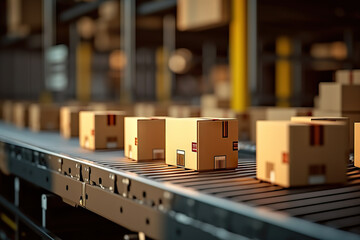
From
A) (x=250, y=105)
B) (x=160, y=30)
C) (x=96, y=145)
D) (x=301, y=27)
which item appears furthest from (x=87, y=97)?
(x=96, y=145)

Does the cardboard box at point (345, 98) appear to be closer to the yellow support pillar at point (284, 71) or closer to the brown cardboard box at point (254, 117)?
the brown cardboard box at point (254, 117)

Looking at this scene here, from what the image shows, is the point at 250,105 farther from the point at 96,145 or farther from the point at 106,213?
the point at 106,213

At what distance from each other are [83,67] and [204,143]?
13.9m

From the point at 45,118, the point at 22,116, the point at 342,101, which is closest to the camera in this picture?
the point at 342,101

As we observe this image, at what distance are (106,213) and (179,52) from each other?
1562 centimetres

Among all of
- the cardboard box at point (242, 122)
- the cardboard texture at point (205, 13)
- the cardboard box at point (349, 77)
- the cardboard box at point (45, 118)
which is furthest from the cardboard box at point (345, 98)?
the cardboard box at point (45, 118)

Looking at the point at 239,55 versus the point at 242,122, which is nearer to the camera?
the point at 242,122

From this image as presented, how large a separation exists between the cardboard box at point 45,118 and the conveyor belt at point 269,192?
3812mm

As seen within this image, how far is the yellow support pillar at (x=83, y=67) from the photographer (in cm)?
1628

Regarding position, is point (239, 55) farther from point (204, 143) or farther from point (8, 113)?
point (8, 113)

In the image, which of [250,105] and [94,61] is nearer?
[250,105]

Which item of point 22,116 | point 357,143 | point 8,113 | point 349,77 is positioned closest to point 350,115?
point 349,77

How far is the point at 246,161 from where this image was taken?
3580 mm

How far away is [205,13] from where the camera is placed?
6.54 m
